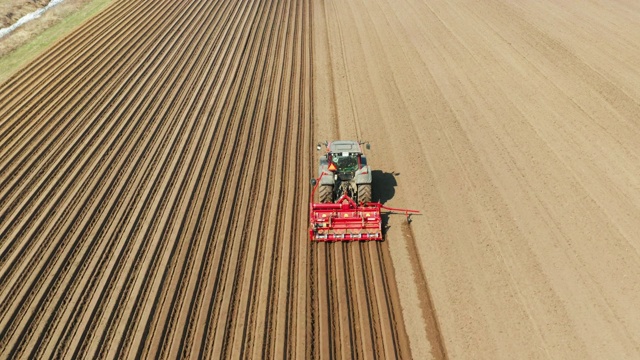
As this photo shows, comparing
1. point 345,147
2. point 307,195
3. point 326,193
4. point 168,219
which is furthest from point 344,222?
point 168,219

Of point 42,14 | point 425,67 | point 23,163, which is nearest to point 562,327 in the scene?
point 425,67

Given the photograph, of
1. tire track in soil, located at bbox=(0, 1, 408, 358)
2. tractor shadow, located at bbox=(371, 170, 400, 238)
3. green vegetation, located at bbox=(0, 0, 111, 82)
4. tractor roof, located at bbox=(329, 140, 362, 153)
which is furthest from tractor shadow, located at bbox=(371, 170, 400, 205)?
green vegetation, located at bbox=(0, 0, 111, 82)

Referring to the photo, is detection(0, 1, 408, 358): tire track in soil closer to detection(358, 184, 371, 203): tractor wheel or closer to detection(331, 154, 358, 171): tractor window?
detection(358, 184, 371, 203): tractor wheel

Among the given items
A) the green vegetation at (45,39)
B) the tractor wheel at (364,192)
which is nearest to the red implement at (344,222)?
the tractor wheel at (364,192)

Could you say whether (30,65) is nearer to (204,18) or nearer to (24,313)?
(204,18)

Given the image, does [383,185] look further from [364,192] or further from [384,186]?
[364,192]
